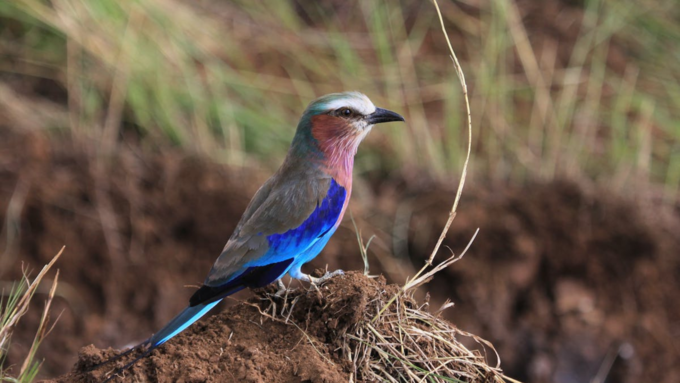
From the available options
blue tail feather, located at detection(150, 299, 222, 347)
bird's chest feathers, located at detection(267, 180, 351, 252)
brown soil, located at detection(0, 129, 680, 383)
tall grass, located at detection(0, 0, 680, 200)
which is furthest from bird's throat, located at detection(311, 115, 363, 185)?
tall grass, located at detection(0, 0, 680, 200)

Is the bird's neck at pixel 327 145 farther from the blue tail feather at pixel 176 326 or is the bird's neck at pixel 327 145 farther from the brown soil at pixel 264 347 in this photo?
the blue tail feather at pixel 176 326

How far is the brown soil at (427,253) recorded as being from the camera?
6.80 metres

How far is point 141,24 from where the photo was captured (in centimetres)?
781

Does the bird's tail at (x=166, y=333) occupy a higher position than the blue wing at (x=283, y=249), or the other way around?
the blue wing at (x=283, y=249)

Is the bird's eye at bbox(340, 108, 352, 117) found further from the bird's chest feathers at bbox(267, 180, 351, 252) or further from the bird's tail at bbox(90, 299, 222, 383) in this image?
the bird's tail at bbox(90, 299, 222, 383)

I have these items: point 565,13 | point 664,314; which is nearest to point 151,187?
point 664,314

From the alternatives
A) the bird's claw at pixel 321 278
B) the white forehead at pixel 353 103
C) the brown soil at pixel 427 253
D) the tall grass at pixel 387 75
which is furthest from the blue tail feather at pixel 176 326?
the tall grass at pixel 387 75

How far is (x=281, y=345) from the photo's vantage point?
134 inches

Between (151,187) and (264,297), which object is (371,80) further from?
(264,297)

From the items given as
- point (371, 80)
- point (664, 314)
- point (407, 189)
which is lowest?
point (664, 314)

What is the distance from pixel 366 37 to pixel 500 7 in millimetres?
1629

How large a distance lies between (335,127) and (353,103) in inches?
6.3

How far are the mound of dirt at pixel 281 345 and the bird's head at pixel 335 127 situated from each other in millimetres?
746

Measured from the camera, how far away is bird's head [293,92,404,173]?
162 inches
